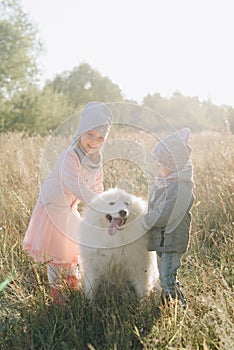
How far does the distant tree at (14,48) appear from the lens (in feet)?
76.7

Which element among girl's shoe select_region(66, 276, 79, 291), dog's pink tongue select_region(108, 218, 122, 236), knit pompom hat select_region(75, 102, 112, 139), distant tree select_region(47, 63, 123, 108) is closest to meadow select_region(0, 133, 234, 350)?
girl's shoe select_region(66, 276, 79, 291)

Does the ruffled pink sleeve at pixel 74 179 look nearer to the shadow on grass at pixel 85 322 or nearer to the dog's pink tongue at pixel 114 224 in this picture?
the dog's pink tongue at pixel 114 224

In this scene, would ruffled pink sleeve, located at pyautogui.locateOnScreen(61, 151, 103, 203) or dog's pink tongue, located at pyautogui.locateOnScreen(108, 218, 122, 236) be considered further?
ruffled pink sleeve, located at pyautogui.locateOnScreen(61, 151, 103, 203)

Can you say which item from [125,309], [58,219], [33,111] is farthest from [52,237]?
[33,111]

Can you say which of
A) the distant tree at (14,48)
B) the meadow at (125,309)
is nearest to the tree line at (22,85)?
the distant tree at (14,48)

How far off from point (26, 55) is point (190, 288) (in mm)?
23272

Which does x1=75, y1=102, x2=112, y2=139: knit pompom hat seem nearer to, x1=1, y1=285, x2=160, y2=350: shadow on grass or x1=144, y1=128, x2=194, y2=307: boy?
x1=144, y1=128, x2=194, y2=307: boy

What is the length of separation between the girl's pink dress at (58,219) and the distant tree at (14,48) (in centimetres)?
2138

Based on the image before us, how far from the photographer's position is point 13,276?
313 cm

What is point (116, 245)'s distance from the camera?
8.64ft

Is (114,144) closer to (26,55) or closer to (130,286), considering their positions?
(130,286)

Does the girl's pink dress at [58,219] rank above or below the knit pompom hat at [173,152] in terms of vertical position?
below

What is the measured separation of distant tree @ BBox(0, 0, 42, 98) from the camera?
23.4 m

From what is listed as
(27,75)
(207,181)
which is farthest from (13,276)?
(27,75)
